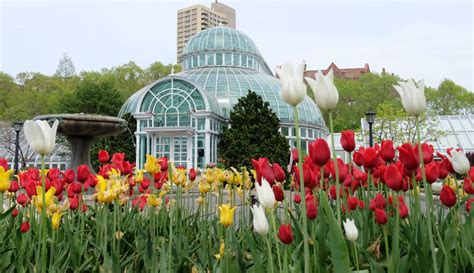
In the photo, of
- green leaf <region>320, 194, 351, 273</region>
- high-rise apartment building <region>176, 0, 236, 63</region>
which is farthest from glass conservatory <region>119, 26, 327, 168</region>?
high-rise apartment building <region>176, 0, 236, 63</region>

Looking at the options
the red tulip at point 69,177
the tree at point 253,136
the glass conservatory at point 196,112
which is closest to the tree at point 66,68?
the glass conservatory at point 196,112

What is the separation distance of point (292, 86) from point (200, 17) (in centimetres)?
11129

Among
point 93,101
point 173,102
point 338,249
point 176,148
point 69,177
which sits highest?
point 93,101

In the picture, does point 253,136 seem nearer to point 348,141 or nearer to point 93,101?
point 93,101

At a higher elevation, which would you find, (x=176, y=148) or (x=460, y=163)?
(x=176, y=148)

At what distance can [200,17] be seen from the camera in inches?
4235

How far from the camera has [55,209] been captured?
2594 millimetres

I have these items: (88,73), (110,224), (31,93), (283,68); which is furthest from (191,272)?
(88,73)

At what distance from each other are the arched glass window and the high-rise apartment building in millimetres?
83230

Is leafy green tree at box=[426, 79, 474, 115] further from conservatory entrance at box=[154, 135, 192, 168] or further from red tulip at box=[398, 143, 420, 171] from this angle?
red tulip at box=[398, 143, 420, 171]

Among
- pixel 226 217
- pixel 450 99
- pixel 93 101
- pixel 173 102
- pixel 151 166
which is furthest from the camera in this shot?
pixel 450 99

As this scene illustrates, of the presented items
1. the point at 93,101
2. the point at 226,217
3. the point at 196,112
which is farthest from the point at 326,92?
the point at 93,101

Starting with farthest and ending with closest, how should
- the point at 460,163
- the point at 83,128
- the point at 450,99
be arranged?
the point at 450,99, the point at 83,128, the point at 460,163

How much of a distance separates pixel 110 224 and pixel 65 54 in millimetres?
47776
